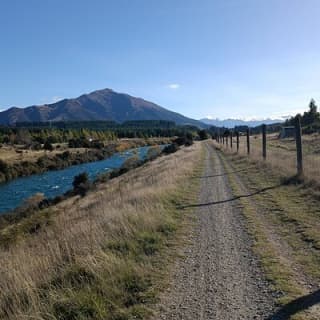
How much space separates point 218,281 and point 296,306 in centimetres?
134

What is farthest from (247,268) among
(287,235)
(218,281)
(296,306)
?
(287,235)

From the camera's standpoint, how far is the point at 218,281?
244 inches

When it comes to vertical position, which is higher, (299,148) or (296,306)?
(299,148)

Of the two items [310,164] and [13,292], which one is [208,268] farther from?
[310,164]

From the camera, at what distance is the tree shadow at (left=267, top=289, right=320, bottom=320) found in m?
4.93

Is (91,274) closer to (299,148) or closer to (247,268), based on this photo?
(247,268)

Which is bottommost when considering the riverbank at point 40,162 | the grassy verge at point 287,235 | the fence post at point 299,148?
the riverbank at point 40,162

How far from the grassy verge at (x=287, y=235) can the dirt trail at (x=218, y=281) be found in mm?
253

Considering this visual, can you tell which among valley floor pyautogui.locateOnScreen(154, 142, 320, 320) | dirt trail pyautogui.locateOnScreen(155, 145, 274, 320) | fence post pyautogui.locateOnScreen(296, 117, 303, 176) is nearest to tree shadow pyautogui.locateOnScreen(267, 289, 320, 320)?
valley floor pyautogui.locateOnScreen(154, 142, 320, 320)

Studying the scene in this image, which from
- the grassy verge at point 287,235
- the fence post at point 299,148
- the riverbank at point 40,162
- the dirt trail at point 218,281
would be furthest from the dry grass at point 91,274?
the riverbank at point 40,162

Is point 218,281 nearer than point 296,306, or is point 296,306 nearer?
point 296,306

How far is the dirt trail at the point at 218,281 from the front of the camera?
517 cm

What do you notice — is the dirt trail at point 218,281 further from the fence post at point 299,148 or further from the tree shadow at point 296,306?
the fence post at point 299,148

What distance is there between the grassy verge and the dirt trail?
0.25 m
